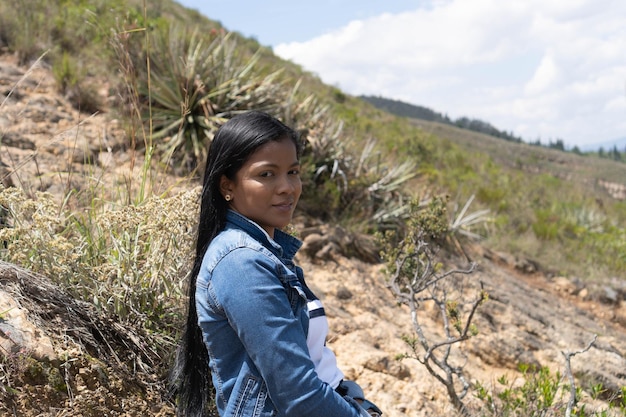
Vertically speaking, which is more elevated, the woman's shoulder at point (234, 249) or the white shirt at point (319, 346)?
the woman's shoulder at point (234, 249)

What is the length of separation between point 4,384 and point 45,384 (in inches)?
6.0

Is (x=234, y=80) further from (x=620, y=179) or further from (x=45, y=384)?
(x=620, y=179)

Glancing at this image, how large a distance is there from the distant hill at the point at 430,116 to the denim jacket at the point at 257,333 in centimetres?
6612

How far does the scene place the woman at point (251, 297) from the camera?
1.66m

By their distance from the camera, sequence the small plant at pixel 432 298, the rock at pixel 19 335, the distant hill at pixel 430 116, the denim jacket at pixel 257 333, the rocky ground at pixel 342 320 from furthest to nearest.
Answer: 1. the distant hill at pixel 430 116
2. the small plant at pixel 432 298
3. the rocky ground at pixel 342 320
4. the rock at pixel 19 335
5. the denim jacket at pixel 257 333

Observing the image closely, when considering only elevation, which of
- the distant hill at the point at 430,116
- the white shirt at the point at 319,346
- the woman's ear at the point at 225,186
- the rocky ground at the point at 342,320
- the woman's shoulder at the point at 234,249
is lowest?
the rocky ground at the point at 342,320

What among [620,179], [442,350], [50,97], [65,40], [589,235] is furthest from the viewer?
[620,179]

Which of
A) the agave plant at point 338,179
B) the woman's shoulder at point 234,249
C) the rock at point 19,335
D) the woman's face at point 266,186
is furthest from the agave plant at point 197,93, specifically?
the woman's shoulder at point 234,249

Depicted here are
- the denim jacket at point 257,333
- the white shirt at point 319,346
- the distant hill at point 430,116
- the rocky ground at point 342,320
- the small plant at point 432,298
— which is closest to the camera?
the denim jacket at point 257,333

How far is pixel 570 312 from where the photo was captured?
7676mm

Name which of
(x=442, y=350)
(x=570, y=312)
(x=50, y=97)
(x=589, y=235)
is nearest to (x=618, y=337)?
(x=570, y=312)

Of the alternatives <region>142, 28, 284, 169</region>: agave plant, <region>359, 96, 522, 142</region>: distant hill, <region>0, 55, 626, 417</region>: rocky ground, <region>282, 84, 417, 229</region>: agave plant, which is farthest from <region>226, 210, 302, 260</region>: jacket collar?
<region>359, 96, 522, 142</region>: distant hill

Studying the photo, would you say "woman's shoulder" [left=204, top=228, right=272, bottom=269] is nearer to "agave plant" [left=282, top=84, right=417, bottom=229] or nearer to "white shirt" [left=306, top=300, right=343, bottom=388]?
"white shirt" [left=306, top=300, right=343, bottom=388]

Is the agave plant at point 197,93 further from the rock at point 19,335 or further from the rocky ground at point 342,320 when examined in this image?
the rock at point 19,335
